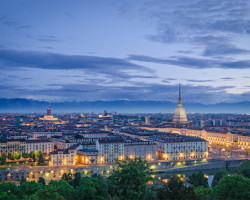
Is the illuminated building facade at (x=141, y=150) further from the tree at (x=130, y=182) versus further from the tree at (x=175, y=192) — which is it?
the tree at (x=175, y=192)

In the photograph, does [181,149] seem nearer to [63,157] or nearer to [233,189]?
[63,157]

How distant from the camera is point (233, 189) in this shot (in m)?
28.1

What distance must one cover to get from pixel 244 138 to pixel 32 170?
50.8 meters

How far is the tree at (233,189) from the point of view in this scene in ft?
90.7

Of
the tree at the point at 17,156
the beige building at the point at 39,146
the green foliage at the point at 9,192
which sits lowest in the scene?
the tree at the point at 17,156

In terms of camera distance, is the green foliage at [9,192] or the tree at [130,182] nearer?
the tree at [130,182]

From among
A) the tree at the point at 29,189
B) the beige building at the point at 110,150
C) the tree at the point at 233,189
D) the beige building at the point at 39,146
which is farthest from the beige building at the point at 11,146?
the tree at the point at 233,189

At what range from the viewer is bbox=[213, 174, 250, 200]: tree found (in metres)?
27.6

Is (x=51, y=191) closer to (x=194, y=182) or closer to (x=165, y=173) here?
(x=194, y=182)

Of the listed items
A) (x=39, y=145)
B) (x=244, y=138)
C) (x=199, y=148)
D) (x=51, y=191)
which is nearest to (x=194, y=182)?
(x=51, y=191)

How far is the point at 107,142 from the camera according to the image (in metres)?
61.2

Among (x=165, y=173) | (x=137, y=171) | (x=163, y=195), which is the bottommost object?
(x=165, y=173)

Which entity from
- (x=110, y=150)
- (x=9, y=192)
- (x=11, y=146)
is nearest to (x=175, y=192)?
(x=9, y=192)

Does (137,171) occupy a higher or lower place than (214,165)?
higher
